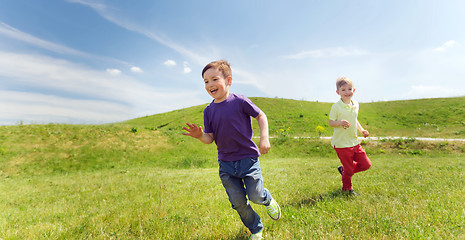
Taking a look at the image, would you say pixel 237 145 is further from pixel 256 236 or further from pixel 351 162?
pixel 351 162

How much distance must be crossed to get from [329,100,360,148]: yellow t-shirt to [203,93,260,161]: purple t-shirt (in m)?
2.99

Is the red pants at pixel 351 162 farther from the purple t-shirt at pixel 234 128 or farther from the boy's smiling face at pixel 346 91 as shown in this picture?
the purple t-shirt at pixel 234 128

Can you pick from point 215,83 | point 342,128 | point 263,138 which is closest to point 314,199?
point 342,128

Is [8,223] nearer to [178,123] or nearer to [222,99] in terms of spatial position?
[222,99]

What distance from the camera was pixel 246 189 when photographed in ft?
11.2

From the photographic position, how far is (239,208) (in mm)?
3383

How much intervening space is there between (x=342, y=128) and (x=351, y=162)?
863 millimetres

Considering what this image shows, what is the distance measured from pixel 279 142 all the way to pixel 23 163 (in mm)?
20920

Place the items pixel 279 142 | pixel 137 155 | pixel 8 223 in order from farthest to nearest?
pixel 279 142, pixel 137 155, pixel 8 223

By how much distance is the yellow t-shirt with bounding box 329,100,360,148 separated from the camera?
215 inches

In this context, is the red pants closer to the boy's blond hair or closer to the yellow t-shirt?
the yellow t-shirt

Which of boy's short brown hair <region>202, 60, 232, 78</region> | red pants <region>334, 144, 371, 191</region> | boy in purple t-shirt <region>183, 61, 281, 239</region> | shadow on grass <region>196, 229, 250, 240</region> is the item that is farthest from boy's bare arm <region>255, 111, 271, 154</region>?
red pants <region>334, 144, 371, 191</region>

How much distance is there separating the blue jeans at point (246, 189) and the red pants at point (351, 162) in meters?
2.98

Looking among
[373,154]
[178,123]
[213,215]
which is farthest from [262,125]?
[178,123]
